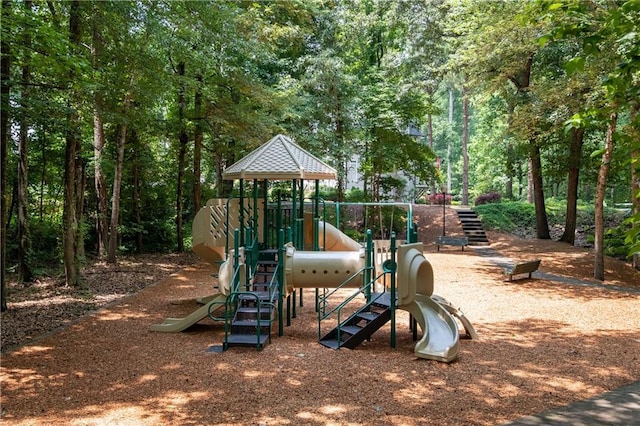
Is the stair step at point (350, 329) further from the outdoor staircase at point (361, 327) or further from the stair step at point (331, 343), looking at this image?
the stair step at point (331, 343)

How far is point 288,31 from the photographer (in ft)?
56.2

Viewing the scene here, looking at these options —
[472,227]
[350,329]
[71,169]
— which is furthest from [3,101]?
[472,227]

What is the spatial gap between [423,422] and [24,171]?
10.6m

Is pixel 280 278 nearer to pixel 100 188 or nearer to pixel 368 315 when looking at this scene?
pixel 368 315

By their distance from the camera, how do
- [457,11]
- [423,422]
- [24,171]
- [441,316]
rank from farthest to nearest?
[457,11]
[24,171]
[441,316]
[423,422]

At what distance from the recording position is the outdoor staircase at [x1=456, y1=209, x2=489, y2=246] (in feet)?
76.0

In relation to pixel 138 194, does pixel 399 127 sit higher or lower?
higher

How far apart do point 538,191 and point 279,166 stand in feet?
52.2

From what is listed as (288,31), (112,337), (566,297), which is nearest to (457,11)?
(288,31)

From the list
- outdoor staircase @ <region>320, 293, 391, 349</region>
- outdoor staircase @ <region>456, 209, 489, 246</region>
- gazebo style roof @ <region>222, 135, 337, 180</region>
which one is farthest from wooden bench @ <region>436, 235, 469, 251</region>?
outdoor staircase @ <region>320, 293, 391, 349</region>

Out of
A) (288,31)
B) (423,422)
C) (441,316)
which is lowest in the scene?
(423,422)

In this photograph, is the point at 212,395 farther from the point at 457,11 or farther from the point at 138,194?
the point at 457,11

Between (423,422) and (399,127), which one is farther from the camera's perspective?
(399,127)

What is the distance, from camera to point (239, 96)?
55.8ft
